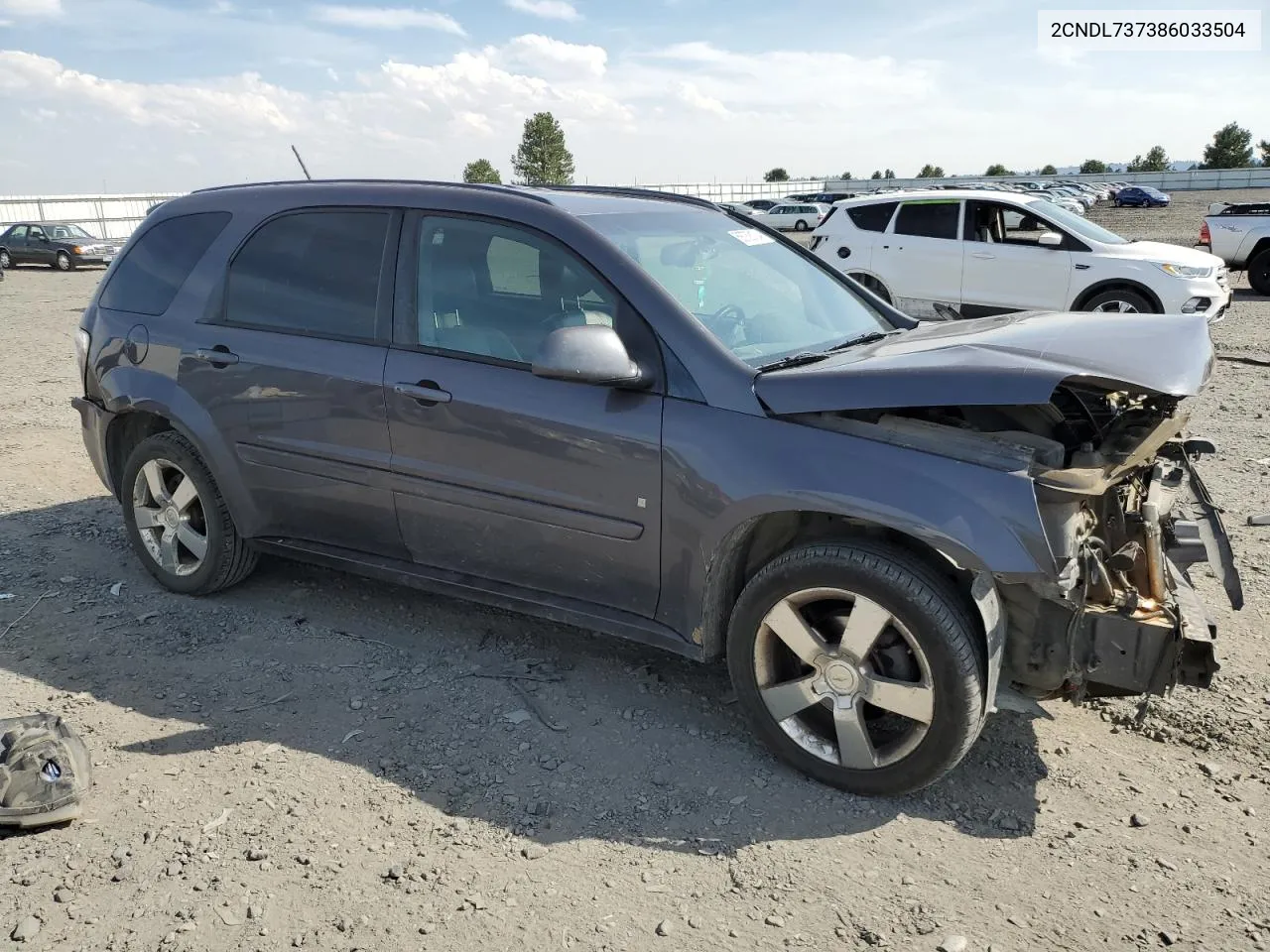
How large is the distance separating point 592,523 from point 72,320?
16314 mm

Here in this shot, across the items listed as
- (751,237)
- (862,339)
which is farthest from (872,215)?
(862,339)

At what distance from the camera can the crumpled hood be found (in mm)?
2826

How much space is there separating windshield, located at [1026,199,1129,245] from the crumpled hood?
8.30 metres

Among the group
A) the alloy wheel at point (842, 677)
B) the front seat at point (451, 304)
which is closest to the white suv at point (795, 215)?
the front seat at point (451, 304)

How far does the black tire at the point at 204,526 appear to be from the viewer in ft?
14.8

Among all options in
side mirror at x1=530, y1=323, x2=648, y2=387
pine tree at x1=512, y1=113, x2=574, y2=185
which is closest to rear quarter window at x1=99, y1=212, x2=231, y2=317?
side mirror at x1=530, y1=323, x2=648, y2=387

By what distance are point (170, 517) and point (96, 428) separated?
0.66 meters

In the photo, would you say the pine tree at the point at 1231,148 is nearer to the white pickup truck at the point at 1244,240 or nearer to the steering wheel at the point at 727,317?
the white pickup truck at the point at 1244,240

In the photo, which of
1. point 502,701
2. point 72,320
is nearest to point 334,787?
point 502,701

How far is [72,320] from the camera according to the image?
54.4 ft

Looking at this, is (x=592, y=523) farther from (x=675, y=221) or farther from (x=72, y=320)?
(x=72, y=320)

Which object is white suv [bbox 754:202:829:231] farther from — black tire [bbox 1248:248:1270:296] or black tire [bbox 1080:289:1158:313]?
black tire [bbox 1080:289:1158:313]

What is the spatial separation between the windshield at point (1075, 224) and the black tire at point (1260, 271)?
639cm

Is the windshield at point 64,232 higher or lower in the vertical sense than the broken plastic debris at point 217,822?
higher
